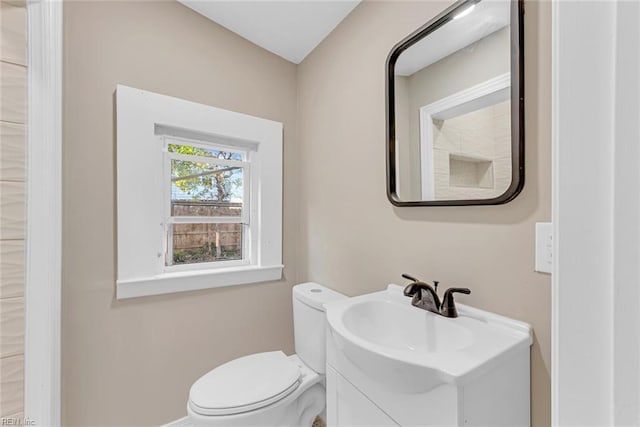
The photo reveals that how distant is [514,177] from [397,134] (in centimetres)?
49

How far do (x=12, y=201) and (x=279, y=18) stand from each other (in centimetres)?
142

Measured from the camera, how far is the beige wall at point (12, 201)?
39.9 inches

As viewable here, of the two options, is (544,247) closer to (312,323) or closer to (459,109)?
(459,109)

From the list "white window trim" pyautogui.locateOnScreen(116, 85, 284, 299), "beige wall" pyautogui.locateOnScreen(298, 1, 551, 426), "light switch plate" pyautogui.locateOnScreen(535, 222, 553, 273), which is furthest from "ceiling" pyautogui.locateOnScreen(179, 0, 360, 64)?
"light switch plate" pyautogui.locateOnScreen(535, 222, 553, 273)

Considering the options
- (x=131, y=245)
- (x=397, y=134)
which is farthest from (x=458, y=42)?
(x=131, y=245)

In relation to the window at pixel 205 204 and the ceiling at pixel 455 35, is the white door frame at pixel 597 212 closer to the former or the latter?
the ceiling at pixel 455 35

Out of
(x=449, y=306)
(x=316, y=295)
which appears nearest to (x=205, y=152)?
(x=316, y=295)

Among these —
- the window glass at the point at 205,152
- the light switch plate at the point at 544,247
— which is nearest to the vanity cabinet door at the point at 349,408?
the light switch plate at the point at 544,247

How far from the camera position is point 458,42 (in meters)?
0.97

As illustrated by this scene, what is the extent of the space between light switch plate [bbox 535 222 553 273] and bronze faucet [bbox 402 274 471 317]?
20 centimetres

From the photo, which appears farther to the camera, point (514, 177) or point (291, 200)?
point (291, 200)

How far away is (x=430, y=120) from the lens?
1.07 m

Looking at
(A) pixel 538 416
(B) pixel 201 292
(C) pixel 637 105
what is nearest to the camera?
(C) pixel 637 105

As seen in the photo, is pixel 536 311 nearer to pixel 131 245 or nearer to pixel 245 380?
pixel 245 380
